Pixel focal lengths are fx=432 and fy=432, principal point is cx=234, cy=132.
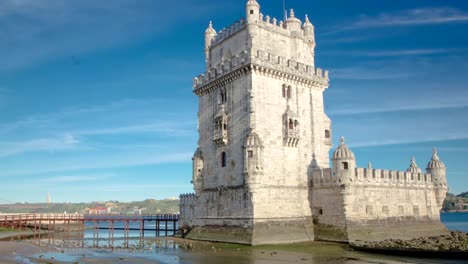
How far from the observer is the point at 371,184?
131ft

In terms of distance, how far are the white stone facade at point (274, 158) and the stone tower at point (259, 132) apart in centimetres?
9

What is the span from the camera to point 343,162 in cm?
3825

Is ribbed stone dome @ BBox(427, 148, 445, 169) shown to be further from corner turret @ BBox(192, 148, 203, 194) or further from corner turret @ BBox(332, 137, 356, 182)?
corner turret @ BBox(192, 148, 203, 194)

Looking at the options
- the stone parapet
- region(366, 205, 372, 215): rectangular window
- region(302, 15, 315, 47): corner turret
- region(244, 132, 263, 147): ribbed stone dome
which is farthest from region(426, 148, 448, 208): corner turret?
the stone parapet

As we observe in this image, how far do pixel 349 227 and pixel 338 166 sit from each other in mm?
5319

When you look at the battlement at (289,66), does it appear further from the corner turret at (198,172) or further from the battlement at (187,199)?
the battlement at (187,199)

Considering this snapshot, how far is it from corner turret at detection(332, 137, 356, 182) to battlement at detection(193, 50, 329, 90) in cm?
844

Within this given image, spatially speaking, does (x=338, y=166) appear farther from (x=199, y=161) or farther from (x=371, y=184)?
(x=199, y=161)

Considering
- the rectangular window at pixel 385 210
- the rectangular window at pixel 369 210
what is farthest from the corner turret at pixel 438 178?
the rectangular window at pixel 369 210

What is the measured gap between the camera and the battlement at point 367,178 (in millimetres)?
38178

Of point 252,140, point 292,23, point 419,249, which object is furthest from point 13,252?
point 292,23

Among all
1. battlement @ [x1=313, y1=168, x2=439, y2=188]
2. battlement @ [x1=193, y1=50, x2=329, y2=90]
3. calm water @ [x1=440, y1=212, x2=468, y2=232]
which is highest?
battlement @ [x1=193, y1=50, x2=329, y2=90]

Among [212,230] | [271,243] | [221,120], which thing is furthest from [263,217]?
[221,120]

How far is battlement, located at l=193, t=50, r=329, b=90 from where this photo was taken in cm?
3914
